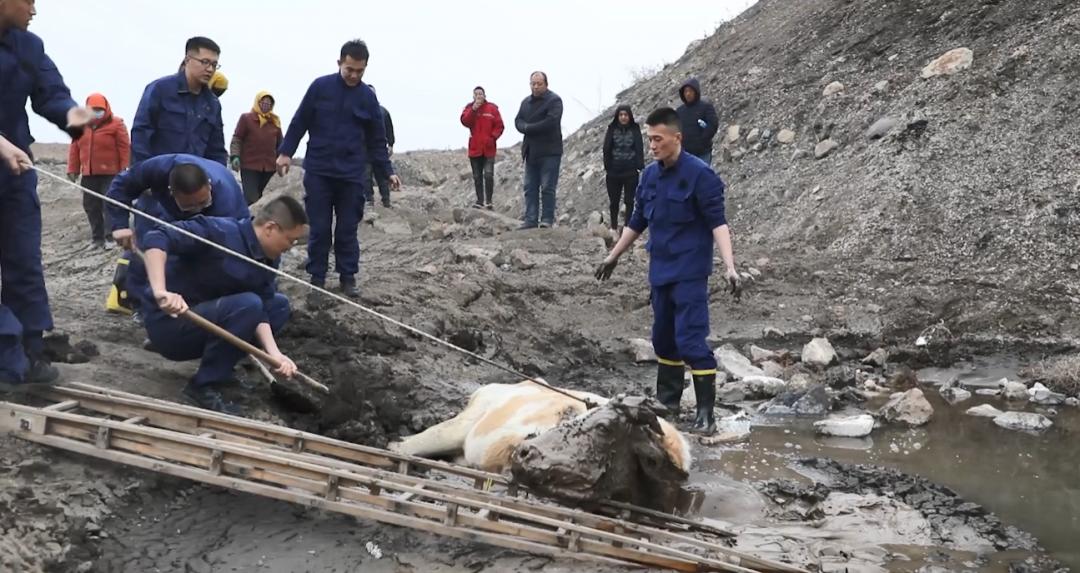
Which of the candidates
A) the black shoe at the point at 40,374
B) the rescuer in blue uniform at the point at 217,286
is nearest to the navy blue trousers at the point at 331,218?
the rescuer in blue uniform at the point at 217,286

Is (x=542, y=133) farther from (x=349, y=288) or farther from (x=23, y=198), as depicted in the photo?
(x=23, y=198)

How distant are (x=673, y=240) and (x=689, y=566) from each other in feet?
8.51

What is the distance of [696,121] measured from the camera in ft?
36.1

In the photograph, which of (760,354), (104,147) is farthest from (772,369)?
(104,147)

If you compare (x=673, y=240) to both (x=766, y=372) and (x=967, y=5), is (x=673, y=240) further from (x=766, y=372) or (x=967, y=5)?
(x=967, y=5)

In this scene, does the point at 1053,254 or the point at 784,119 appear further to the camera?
the point at 784,119

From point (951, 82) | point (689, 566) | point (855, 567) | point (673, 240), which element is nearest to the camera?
point (689, 566)

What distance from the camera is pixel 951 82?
488 inches

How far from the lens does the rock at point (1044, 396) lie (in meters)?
6.61

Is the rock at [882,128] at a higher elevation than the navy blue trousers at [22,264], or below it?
higher

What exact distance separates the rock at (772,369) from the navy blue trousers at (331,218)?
10.5ft

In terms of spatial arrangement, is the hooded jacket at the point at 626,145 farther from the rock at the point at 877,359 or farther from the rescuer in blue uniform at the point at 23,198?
the rescuer in blue uniform at the point at 23,198

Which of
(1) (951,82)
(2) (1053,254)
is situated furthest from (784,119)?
(2) (1053,254)

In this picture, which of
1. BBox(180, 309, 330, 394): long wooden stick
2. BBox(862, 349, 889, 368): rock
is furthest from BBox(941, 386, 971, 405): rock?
BBox(180, 309, 330, 394): long wooden stick
